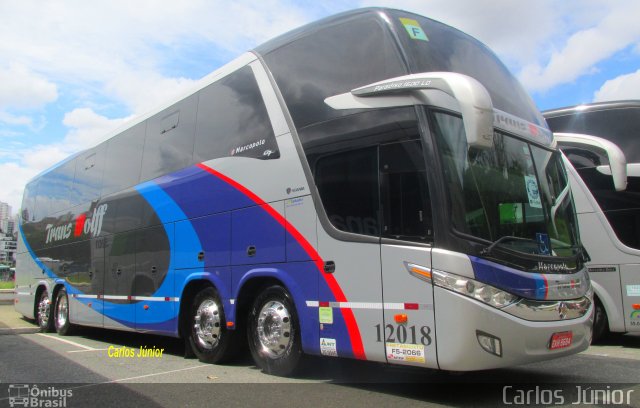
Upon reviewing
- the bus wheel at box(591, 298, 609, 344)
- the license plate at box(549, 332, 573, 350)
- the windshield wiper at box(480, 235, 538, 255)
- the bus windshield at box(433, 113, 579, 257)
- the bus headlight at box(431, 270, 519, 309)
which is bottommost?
the bus wheel at box(591, 298, 609, 344)

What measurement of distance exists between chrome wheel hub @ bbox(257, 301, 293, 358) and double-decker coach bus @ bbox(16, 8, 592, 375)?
25mm

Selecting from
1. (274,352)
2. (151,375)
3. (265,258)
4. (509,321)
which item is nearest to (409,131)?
(509,321)

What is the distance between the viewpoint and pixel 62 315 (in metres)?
12.8

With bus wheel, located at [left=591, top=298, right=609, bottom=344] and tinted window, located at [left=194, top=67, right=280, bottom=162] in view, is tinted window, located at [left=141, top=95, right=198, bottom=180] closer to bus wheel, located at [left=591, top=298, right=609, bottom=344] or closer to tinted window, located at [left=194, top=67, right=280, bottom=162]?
tinted window, located at [left=194, top=67, right=280, bottom=162]

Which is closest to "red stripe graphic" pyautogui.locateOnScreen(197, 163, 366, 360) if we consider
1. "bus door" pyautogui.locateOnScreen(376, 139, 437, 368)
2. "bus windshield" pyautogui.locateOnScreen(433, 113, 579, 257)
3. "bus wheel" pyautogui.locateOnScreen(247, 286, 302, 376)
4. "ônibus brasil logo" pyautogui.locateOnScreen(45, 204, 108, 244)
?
"bus door" pyautogui.locateOnScreen(376, 139, 437, 368)

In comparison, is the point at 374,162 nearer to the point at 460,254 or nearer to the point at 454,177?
the point at 454,177

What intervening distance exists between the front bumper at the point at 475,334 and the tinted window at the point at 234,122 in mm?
2936

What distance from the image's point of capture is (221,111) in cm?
785

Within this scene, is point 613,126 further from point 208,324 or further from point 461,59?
point 208,324

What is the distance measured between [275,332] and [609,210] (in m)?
6.41

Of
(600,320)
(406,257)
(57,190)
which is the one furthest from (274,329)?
(57,190)

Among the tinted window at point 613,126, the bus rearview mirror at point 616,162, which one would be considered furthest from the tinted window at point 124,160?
the tinted window at point 613,126

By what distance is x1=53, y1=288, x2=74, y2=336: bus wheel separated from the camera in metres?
12.5

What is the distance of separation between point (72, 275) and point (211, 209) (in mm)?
6200
